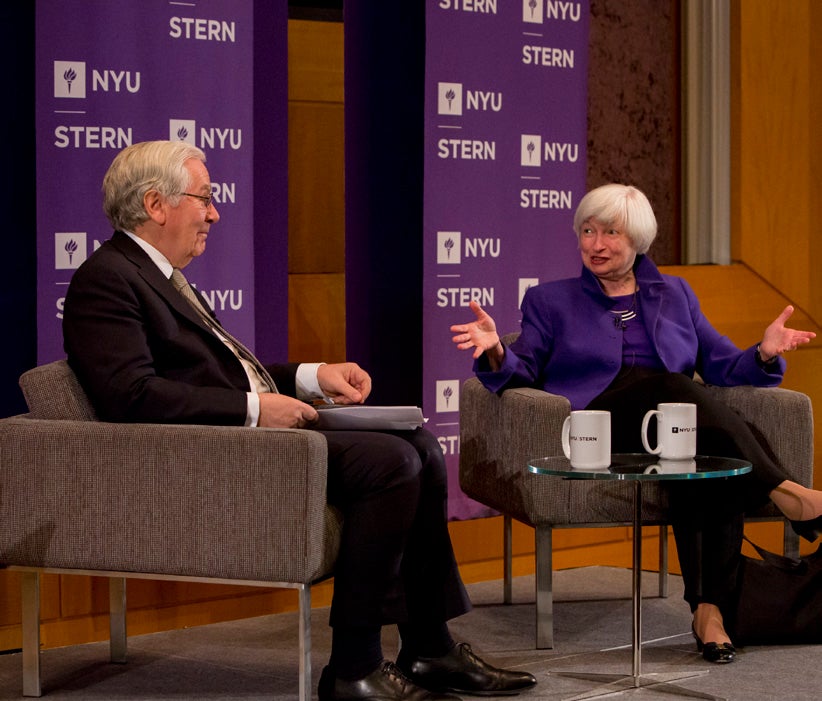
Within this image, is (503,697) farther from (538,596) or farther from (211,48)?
(211,48)

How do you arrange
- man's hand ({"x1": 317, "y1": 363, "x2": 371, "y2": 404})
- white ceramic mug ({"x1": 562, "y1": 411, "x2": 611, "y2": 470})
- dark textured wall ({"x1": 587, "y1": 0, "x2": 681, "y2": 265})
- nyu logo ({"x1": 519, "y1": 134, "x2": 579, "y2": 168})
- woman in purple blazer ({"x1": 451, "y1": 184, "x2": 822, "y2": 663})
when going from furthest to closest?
1. dark textured wall ({"x1": 587, "y1": 0, "x2": 681, "y2": 265})
2. nyu logo ({"x1": 519, "y1": 134, "x2": 579, "y2": 168})
3. woman in purple blazer ({"x1": 451, "y1": 184, "x2": 822, "y2": 663})
4. man's hand ({"x1": 317, "y1": 363, "x2": 371, "y2": 404})
5. white ceramic mug ({"x1": 562, "y1": 411, "x2": 611, "y2": 470})

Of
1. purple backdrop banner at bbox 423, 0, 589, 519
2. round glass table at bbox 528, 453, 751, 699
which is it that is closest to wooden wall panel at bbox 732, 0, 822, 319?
purple backdrop banner at bbox 423, 0, 589, 519

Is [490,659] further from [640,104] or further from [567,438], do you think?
[640,104]

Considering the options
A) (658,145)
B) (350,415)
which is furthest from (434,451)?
(658,145)

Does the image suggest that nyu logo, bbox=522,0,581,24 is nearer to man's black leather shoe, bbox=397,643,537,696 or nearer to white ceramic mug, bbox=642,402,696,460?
white ceramic mug, bbox=642,402,696,460

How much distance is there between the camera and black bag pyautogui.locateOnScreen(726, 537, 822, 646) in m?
3.63

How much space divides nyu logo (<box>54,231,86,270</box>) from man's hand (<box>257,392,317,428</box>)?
89 centimetres

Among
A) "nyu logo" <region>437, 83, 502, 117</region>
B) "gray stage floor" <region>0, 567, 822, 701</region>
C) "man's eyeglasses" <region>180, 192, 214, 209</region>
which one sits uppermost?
"nyu logo" <region>437, 83, 502, 117</region>

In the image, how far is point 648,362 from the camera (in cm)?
395

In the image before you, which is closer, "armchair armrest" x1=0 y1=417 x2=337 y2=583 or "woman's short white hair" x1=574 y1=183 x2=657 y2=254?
"armchair armrest" x1=0 y1=417 x2=337 y2=583

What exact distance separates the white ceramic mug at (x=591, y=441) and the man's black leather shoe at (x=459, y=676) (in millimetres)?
564

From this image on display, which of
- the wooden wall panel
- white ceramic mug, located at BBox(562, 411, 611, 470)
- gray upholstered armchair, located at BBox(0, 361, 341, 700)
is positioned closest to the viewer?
gray upholstered armchair, located at BBox(0, 361, 341, 700)

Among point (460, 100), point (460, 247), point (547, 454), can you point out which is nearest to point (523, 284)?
point (460, 247)

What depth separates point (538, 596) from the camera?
3691 mm
